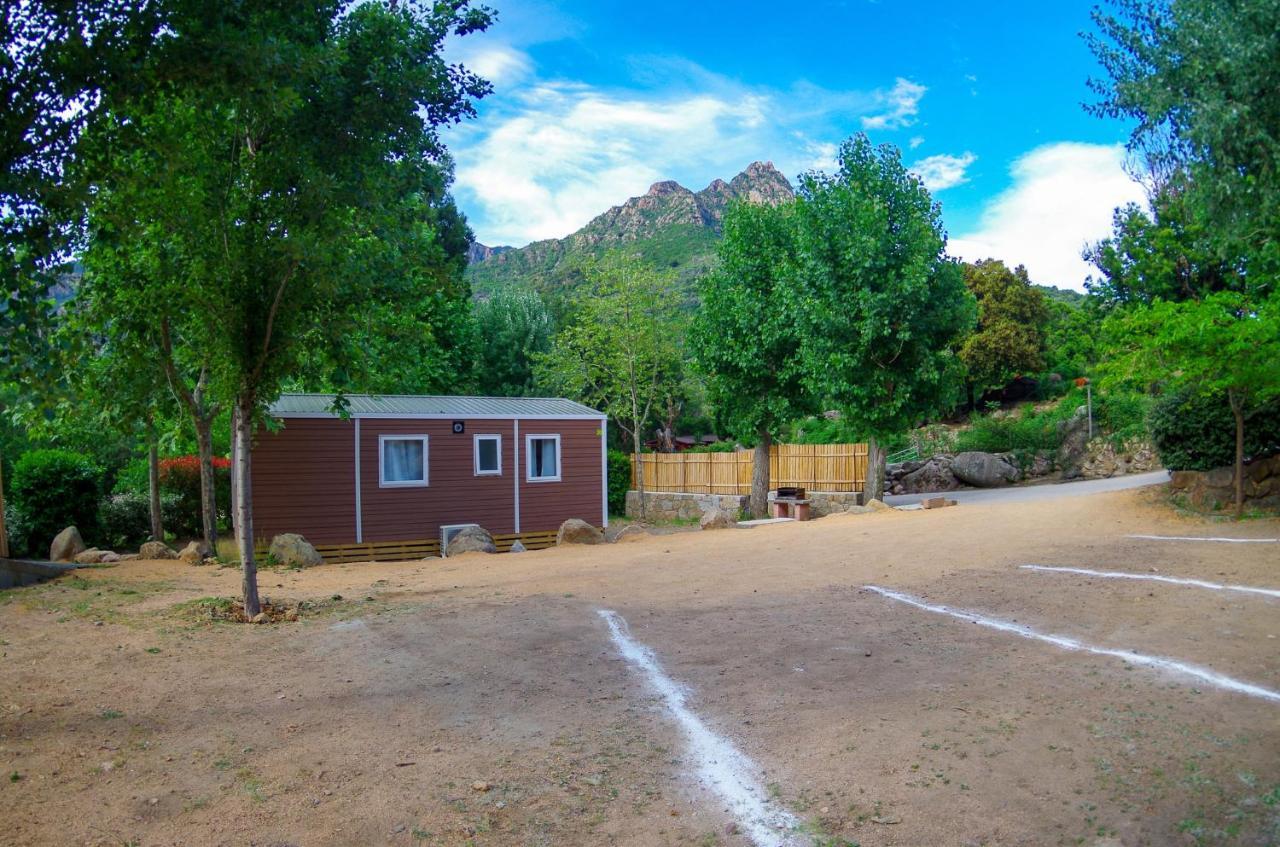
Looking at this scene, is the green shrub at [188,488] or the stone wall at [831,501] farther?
the stone wall at [831,501]

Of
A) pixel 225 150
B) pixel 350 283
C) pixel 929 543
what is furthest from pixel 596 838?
pixel 929 543

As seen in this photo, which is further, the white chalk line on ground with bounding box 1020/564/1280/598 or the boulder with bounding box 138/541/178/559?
the boulder with bounding box 138/541/178/559

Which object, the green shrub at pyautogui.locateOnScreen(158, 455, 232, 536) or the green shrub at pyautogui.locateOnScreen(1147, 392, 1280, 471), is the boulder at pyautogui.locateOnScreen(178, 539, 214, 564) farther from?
the green shrub at pyautogui.locateOnScreen(1147, 392, 1280, 471)

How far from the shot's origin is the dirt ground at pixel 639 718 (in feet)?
11.5

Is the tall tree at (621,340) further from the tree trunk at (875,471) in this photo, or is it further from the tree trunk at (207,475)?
the tree trunk at (207,475)

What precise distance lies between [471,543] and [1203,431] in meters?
12.9

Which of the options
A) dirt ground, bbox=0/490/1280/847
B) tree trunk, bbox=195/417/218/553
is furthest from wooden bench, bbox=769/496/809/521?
tree trunk, bbox=195/417/218/553

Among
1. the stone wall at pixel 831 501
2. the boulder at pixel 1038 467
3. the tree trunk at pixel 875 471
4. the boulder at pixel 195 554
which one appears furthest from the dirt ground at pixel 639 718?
the boulder at pixel 1038 467

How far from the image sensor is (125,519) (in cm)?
1702

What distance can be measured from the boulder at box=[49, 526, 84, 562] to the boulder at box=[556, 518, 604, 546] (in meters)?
8.19

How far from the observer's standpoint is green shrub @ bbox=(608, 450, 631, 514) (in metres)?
29.8

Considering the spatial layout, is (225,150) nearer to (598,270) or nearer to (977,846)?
(977,846)

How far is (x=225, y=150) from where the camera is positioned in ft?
26.5

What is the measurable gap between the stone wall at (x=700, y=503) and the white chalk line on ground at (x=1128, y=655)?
54.3ft
